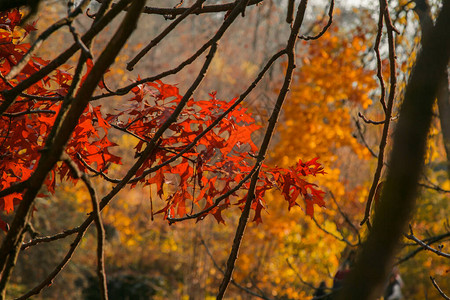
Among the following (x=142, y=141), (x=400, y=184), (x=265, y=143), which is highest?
(x=142, y=141)

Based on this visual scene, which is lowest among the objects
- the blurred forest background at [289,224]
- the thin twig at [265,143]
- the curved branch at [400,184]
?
the curved branch at [400,184]

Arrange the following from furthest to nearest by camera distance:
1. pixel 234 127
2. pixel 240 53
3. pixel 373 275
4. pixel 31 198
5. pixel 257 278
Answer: pixel 240 53 < pixel 257 278 < pixel 234 127 < pixel 31 198 < pixel 373 275

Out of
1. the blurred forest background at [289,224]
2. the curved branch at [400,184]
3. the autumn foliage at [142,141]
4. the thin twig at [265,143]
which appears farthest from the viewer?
the blurred forest background at [289,224]

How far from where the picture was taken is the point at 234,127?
1.55 metres

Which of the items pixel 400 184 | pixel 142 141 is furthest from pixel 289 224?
pixel 400 184

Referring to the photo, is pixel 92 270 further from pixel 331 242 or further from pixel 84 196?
pixel 331 242

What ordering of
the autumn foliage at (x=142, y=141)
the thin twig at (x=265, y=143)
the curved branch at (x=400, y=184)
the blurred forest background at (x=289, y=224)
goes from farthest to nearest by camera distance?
1. the blurred forest background at (x=289, y=224)
2. the autumn foliage at (x=142, y=141)
3. the thin twig at (x=265, y=143)
4. the curved branch at (x=400, y=184)

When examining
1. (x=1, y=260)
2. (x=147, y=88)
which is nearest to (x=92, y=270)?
(x=147, y=88)

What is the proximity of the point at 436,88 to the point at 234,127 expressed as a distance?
1080mm

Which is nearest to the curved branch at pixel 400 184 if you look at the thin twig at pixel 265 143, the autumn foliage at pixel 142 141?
the thin twig at pixel 265 143

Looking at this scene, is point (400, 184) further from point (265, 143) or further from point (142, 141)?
point (142, 141)

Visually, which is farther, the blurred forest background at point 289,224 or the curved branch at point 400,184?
the blurred forest background at point 289,224

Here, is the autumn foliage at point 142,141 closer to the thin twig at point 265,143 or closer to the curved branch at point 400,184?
the thin twig at point 265,143

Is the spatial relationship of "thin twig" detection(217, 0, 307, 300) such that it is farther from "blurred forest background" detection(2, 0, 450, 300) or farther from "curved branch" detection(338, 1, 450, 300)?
"blurred forest background" detection(2, 0, 450, 300)
